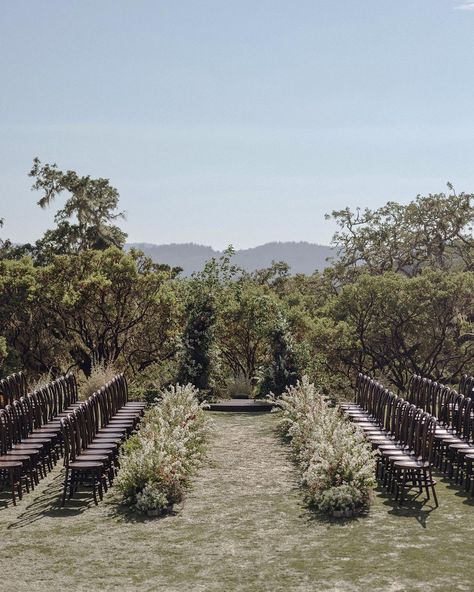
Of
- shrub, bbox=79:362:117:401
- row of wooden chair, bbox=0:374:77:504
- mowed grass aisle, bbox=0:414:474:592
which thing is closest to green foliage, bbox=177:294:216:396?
shrub, bbox=79:362:117:401

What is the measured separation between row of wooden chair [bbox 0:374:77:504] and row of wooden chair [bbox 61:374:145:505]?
560 millimetres

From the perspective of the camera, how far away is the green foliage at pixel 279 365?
21016 millimetres

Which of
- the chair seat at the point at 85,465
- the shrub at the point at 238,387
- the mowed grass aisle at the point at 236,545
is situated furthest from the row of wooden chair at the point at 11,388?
the chair seat at the point at 85,465

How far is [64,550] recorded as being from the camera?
9.74 m

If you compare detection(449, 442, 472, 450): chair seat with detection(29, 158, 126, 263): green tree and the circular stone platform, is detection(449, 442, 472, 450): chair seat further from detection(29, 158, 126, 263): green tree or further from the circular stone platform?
detection(29, 158, 126, 263): green tree

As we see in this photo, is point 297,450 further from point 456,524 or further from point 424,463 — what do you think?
point 456,524

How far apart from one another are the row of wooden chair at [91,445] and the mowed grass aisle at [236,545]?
378 millimetres

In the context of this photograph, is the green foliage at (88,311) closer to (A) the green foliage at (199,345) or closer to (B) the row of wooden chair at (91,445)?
(A) the green foliage at (199,345)

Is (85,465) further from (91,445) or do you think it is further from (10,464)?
(91,445)

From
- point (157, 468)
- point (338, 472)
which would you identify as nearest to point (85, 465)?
point (157, 468)

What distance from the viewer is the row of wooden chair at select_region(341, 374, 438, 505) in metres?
11.8

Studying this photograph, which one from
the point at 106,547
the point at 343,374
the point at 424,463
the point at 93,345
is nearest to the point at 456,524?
the point at 424,463

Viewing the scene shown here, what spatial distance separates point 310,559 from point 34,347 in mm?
20665

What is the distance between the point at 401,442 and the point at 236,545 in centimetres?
431
